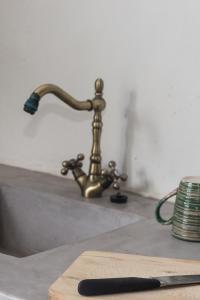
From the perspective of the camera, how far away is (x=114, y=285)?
0.58 metres

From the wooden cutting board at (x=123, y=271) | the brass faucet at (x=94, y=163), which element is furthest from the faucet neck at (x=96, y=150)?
the wooden cutting board at (x=123, y=271)

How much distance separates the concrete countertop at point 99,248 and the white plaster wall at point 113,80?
0.11 m

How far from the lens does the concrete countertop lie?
62cm

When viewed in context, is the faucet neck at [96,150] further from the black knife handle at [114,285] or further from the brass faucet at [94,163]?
the black knife handle at [114,285]

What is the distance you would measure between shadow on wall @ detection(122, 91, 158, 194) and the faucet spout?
0.09 m

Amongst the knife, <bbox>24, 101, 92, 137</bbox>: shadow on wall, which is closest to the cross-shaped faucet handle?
<bbox>24, 101, 92, 137</bbox>: shadow on wall

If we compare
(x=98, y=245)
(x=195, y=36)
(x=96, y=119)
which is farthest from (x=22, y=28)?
(x=98, y=245)

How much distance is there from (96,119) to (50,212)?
0.21 meters

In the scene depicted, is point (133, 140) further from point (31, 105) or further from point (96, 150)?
point (31, 105)

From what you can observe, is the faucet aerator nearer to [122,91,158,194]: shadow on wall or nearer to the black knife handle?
[122,91,158,194]: shadow on wall

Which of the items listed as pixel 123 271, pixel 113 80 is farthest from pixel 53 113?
pixel 123 271

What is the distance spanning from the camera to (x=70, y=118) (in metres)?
1.27

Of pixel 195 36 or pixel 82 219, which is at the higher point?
pixel 195 36

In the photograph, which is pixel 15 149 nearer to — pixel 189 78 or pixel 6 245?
pixel 6 245
